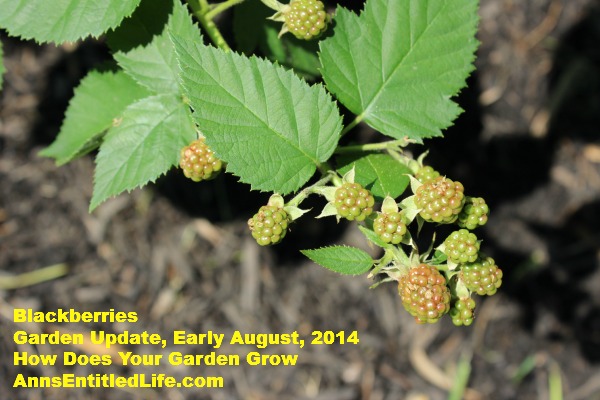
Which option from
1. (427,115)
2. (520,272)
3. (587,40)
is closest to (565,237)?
(520,272)

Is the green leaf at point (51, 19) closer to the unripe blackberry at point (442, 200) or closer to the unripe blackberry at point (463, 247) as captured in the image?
the unripe blackberry at point (442, 200)

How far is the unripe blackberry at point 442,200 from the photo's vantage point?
63.1 inches

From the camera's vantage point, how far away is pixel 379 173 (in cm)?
190

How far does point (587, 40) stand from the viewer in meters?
3.50

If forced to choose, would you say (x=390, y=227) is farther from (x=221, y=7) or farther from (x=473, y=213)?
(x=221, y=7)

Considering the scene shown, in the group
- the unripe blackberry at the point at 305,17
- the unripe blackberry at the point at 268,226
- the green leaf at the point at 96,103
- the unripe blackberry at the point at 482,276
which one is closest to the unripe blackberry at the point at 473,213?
the unripe blackberry at the point at 482,276

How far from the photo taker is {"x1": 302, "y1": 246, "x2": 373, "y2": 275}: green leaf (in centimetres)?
169

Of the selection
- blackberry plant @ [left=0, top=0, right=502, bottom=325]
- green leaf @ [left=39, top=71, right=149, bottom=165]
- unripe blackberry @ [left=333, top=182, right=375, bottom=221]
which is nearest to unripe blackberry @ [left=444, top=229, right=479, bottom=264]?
blackberry plant @ [left=0, top=0, right=502, bottom=325]

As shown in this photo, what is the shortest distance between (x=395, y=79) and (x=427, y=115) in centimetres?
16

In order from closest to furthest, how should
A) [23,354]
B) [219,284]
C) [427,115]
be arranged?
[427,115] < [23,354] < [219,284]

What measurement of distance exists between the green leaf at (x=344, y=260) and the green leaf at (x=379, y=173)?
233 mm

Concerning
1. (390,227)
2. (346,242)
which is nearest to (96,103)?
(390,227)

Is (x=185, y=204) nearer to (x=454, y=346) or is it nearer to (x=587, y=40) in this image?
(x=454, y=346)

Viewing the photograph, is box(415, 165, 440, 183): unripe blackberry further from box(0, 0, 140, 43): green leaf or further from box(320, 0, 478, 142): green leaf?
box(0, 0, 140, 43): green leaf
